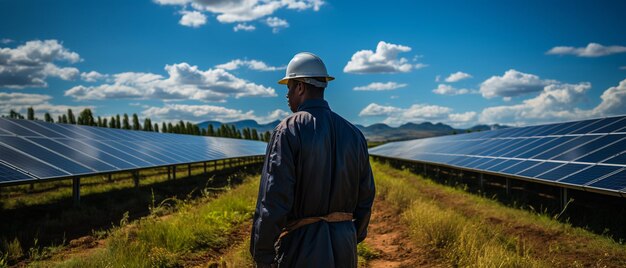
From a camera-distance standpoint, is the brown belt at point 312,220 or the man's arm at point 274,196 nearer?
the man's arm at point 274,196

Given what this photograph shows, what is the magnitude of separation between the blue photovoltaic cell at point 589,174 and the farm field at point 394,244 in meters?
0.96

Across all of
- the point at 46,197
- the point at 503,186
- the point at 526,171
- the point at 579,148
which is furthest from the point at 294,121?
the point at 503,186

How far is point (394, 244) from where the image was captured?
7891mm

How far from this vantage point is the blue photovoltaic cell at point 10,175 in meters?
8.20

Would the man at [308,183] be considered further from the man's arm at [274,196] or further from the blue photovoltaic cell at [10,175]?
the blue photovoltaic cell at [10,175]

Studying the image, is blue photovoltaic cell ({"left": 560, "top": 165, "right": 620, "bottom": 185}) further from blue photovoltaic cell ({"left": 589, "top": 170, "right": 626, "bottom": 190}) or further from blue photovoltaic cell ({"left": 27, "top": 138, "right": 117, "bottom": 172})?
blue photovoltaic cell ({"left": 27, "top": 138, "right": 117, "bottom": 172})

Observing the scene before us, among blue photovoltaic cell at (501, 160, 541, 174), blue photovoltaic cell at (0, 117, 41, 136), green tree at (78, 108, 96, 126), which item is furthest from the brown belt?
green tree at (78, 108, 96, 126)

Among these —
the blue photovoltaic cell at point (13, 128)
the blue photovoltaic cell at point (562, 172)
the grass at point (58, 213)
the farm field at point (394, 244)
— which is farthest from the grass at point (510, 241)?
the blue photovoltaic cell at point (13, 128)

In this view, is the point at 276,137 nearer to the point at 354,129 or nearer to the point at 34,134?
the point at 354,129

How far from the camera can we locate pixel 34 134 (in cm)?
1316

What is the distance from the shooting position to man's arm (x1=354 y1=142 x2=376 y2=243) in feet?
10.7

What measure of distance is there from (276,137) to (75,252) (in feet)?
20.4

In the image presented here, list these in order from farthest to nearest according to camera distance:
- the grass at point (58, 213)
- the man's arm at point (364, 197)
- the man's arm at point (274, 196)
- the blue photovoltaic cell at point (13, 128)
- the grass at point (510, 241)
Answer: the blue photovoltaic cell at point (13, 128), the grass at point (58, 213), the grass at point (510, 241), the man's arm at point (364, 197), the man's arm at point (274, 196)

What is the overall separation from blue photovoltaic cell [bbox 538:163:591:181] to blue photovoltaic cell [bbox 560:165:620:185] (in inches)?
10.2
